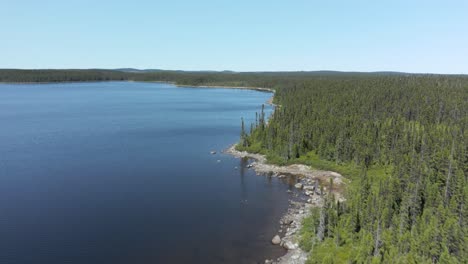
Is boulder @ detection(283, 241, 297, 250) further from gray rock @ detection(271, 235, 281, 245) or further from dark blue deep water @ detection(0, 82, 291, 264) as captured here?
dark blue deep water @ detection(0, 82, 291, 264)

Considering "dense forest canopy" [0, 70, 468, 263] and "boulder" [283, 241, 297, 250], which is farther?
"boulder" [283, 241, 297, 250]

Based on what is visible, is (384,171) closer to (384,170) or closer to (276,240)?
(384,170)

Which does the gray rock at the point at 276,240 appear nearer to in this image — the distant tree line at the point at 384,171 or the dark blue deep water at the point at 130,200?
the dark blue deep water at the point at 130,200

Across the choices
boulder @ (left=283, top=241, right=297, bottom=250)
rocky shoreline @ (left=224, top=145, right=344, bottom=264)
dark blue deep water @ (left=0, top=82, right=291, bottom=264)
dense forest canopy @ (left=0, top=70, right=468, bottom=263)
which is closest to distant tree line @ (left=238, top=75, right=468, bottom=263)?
dense forest canopy @ (left=0, top=70, right=468, bottom=263)

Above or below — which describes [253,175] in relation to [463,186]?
below

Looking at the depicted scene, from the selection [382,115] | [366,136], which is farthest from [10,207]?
[382,115]

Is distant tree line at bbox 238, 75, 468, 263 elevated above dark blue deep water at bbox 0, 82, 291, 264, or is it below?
above

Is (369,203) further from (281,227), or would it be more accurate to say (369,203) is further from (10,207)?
(10,207)
